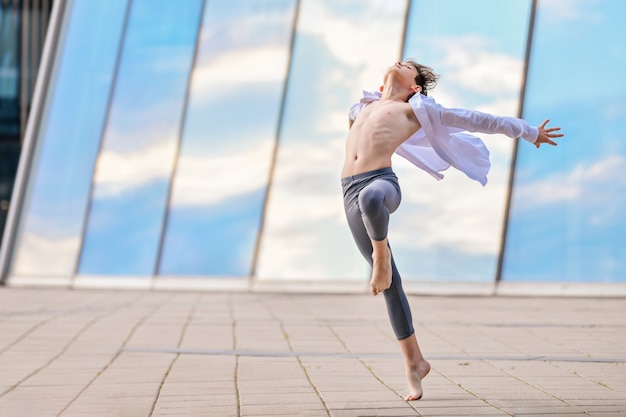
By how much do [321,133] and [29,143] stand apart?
335 centimetres

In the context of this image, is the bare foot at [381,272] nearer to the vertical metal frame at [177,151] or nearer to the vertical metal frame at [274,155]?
the vertical metal frame at [274,155]

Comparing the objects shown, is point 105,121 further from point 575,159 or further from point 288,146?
point 575,159

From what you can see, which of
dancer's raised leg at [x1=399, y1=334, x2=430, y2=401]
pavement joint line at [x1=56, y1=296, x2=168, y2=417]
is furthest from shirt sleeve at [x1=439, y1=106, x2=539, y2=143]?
pavement joint line at [x1=56, y1=296, x2=168, y2=417]

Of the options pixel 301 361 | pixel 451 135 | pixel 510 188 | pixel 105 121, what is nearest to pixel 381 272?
pixel 451 135

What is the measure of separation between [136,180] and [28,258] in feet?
4.94

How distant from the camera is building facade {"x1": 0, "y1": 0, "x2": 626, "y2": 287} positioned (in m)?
8.81

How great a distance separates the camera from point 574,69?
8.92 metres

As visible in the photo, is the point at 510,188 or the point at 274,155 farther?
the point at 274,155

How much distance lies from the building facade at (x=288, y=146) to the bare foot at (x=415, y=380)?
570cm

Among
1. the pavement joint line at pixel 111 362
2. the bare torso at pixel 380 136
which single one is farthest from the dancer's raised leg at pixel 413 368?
the pavement joint line at pixel 111 362

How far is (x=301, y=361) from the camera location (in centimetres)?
430

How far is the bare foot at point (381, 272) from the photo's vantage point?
10.5ft

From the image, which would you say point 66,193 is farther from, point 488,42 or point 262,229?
point 488,42

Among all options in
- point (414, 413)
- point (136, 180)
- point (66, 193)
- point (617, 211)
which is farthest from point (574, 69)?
point (414, 413)
